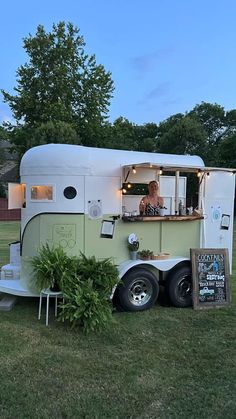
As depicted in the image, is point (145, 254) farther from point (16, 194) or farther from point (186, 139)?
point (186, 139)

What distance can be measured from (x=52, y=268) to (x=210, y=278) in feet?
8.77

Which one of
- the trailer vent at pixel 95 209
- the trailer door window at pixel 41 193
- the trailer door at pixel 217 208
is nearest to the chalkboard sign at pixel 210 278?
the trailer door at pixel 217 208

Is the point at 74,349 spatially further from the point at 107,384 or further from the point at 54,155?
the point at 54,155

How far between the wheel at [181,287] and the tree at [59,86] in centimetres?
2595

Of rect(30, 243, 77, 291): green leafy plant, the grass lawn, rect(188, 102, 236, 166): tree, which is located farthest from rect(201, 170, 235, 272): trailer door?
rect(188, 102, 236, 166): tree

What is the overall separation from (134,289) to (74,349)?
181 cm

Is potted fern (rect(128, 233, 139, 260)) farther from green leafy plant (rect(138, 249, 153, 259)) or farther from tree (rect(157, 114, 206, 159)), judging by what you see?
tree (rect(157, 114, 206, 159))

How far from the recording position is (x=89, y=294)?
18.1 ft

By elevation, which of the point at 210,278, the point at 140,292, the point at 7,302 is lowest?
the point at 7,302

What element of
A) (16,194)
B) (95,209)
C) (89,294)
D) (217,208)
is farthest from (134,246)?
(16,194)

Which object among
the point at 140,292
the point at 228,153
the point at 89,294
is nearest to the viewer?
the point at 89,294

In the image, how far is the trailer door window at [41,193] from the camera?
21.3 ft

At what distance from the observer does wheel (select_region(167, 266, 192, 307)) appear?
688 cm

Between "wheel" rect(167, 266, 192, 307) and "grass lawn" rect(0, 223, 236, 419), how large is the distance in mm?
478
